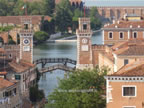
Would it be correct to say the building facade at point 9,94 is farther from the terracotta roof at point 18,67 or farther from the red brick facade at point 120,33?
the red brick facade at point 120,33

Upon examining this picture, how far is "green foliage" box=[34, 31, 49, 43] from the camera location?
10386 centimetres

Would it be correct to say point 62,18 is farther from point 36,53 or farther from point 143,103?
point 143,103

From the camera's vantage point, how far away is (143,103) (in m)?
23.4

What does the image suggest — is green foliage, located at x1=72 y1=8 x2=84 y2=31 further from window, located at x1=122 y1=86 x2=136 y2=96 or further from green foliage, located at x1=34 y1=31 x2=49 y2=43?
window, located at x1=122 y1=86 x2=136 y2=96

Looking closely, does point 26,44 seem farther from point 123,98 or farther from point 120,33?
point 123,98

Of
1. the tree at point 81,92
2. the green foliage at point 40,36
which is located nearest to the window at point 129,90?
the tree at point 81,92

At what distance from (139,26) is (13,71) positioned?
23592 millimetres

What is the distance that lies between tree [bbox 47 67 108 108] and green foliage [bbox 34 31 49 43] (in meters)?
72.1

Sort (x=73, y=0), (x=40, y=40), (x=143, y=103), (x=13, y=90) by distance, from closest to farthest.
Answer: (x=143, y=103)
(x=13, y=90)
(x=40, y=40)
(x=73, y=0)

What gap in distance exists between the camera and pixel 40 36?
10525 centimetres

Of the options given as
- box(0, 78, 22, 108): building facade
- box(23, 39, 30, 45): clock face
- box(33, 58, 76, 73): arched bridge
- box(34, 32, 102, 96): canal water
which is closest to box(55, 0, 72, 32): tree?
box(34, 32, 102, 96): canal water

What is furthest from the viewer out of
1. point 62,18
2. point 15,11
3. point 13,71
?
point 15,11

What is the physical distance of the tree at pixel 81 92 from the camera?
1095 inches

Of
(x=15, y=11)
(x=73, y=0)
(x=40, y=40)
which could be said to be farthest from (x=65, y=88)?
(x=73, y=0)
